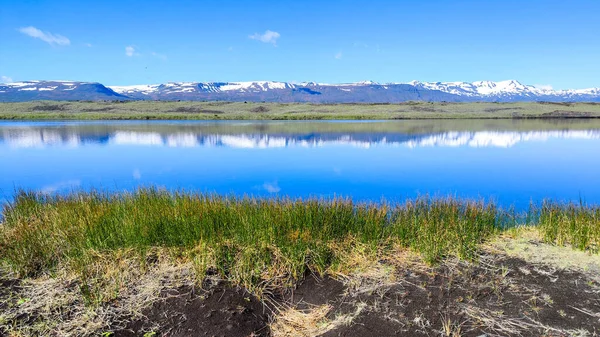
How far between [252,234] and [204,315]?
1.73m

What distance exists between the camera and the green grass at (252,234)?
219 inches

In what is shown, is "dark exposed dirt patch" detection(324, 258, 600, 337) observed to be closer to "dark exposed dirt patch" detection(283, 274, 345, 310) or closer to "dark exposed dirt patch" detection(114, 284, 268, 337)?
"dark exposed dirt patch" detection(283, 274, 345, 310)

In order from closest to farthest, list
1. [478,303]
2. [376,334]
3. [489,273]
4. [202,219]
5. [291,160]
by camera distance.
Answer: [376,334]
[478,303]
[489,273]
[202,219]
[291,160]

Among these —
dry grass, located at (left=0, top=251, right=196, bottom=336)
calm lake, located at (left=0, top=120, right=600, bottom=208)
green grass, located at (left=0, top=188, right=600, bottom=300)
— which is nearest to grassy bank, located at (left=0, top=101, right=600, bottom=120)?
calm lake, located at (left=0, top=120, right=600, bottom=208)

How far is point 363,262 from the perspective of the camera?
18.4 ft

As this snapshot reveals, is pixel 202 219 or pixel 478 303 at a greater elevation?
pixel 202 219

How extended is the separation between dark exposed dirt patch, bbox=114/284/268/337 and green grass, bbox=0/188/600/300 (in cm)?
32

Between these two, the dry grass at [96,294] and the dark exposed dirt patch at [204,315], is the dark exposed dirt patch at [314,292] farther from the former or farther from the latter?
the dry grass at [96,294]

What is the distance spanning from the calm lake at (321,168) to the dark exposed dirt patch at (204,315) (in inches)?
190

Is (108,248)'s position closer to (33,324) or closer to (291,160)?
(33,324)

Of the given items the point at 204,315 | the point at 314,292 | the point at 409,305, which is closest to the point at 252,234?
the point at 314,292

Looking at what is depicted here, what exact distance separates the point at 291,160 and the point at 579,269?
1642 centimetres

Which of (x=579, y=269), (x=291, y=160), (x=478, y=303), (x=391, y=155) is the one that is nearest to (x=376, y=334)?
(x=478, y=303)

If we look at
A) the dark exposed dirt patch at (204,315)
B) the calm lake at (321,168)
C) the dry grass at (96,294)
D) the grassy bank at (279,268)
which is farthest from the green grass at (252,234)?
the calm lake at (321,168)
